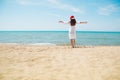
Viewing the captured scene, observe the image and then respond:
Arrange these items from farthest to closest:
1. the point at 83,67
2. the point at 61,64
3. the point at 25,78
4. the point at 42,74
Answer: the point at 61,64
the point at 83,67
the point at 42,74
the point at 25,78

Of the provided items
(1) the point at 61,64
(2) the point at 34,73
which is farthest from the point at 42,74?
(1) the point at 61,64

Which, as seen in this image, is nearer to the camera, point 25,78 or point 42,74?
point 25,78

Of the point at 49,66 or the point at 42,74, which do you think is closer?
the point at 42,74

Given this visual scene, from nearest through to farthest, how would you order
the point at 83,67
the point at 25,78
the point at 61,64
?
the point at 25,78, the point at 83,67, the point at 61,64

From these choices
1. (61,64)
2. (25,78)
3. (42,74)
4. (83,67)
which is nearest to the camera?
(25,78)

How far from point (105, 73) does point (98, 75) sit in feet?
0.90

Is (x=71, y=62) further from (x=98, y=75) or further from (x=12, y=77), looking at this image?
(x=12, y=77)

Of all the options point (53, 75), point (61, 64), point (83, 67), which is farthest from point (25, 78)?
point (83, 67)

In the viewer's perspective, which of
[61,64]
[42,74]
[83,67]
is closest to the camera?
[42,74]

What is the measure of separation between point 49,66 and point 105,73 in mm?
1924

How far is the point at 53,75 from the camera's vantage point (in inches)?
173

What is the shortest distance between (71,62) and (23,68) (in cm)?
179

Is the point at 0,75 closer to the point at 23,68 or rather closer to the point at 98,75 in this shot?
the point at 23,68

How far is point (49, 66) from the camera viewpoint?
17.3 ft
